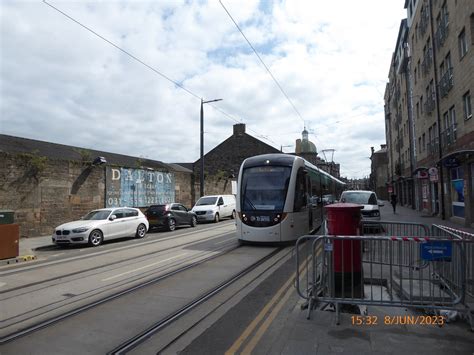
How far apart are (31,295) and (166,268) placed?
2.94 metres

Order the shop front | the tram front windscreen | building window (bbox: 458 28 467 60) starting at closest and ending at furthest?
the tram front windscreen
the shop front
building window (bbox: 458 28 467 60)

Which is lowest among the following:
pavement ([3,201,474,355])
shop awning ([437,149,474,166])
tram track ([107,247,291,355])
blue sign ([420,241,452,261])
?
tram track ([107,247,291,355])

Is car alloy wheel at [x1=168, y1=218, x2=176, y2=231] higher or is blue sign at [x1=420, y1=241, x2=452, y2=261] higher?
blue sign at [x1=420, y1=241, x2=452, y2=261]

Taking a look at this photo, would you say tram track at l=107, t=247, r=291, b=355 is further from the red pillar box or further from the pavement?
the red pillar box

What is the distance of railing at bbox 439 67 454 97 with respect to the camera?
66.7 feet

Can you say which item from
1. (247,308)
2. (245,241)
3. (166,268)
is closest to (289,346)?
(247,308)

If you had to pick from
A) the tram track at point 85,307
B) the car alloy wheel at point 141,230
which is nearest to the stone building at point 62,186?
the car alloy wheel at point 141,230

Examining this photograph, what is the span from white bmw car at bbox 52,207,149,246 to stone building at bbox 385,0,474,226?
13914mm

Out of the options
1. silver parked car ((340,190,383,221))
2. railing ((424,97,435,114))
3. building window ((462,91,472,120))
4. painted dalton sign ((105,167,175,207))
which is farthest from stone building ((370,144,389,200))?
silver parked car ((340,190,383,221))

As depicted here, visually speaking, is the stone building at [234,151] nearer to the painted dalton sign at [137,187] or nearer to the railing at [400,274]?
the painted dalton sign at [137,187]

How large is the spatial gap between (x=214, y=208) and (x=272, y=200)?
13277mm

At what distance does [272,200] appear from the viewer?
41.5 ft

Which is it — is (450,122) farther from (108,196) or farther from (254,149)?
(254,149)

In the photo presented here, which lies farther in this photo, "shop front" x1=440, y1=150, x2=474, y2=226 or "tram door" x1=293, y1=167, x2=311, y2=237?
"shop front" x1=440, y1=150, x2=474, y2=226
